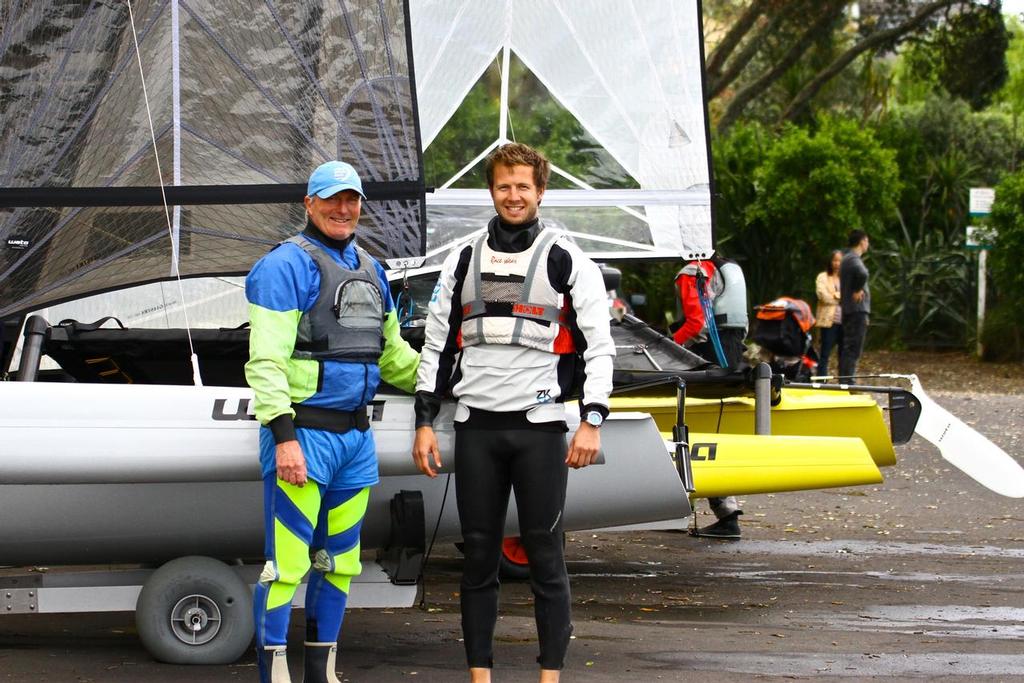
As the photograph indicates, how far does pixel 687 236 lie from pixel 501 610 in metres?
3.46

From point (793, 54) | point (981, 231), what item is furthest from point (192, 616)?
point (793, 54)

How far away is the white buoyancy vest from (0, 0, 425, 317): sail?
200cm

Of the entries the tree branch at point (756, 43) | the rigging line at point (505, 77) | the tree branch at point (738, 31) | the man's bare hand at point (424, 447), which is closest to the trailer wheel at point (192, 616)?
the man's bare hand at point (424, 447)

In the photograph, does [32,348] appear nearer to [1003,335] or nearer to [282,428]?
[282,428]

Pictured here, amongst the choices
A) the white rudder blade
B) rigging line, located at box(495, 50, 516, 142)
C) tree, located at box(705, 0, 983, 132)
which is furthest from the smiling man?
tree, located at box(705, 0, 983, 132)

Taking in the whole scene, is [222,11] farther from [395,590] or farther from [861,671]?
[861,671]

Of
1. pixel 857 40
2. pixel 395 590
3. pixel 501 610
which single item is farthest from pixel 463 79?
pixel 857 40

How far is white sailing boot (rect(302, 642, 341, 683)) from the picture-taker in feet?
16.2

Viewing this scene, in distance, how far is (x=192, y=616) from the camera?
5.58 metres

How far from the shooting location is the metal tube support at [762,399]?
26.0 feet

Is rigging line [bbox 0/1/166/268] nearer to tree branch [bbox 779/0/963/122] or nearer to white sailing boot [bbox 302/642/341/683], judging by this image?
white sailing boot [bbox 302/642/341/683]

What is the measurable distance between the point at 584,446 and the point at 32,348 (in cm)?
271

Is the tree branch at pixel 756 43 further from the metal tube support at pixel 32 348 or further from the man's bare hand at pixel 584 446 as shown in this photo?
the man's bare hand at pixel 584 446

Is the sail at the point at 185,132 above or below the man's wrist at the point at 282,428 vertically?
above
